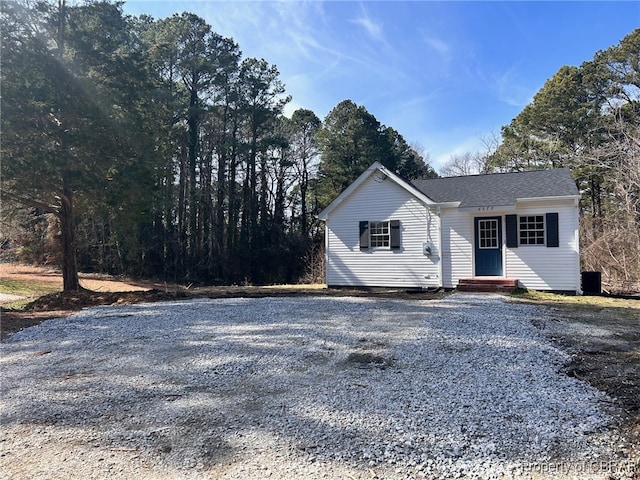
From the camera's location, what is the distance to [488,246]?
1283cm

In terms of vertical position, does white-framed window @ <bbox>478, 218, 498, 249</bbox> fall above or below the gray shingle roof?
below

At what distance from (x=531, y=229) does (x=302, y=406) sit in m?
11.1

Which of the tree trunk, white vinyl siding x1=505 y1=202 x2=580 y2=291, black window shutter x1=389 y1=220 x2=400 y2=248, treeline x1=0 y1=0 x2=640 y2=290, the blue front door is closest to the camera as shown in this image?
treeline x1=0 y1=0 x2=640 y2=290

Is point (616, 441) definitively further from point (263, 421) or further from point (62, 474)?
point (62, 474)

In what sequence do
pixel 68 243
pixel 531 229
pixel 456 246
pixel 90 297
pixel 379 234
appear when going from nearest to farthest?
pixel 90 297
pixel 68 243
pixel 531 229
pixel 456 246
pixel 379 234

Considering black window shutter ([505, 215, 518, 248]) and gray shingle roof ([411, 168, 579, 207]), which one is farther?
black window shutter ([505, 215, 518, 248])

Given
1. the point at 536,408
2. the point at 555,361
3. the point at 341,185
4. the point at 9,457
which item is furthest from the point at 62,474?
the point at 341,185

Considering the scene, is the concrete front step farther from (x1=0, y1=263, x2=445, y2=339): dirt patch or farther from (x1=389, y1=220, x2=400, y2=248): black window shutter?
(x1=389, y1=220, x2=400, y2=248): black window shutter

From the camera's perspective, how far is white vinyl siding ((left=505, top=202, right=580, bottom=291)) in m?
11.7

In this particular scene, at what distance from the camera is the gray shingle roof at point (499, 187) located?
1217 centimetres

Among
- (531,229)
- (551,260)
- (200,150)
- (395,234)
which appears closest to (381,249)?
(395,234)

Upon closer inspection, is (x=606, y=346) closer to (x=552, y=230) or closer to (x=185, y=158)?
(x=552, y=230)

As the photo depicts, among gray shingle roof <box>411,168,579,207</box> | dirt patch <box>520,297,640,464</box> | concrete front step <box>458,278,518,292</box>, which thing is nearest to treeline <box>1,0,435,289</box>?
gray shingle roof <box>411,168,579,207</box>

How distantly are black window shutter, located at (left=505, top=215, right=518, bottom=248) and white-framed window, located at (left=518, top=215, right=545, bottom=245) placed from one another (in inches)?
5.0
